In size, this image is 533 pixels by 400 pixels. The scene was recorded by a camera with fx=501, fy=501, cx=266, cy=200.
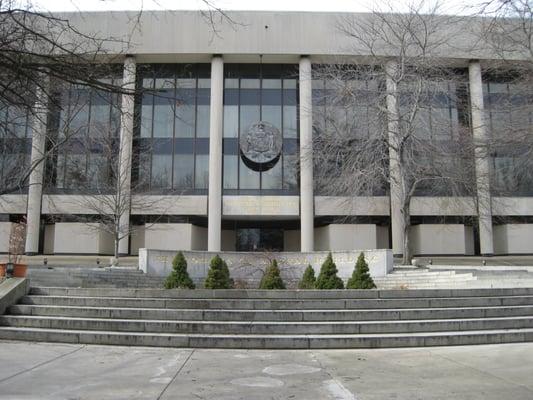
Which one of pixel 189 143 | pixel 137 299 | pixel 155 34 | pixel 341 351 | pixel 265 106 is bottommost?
pixel 341 351

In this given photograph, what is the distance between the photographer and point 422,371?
687 cm

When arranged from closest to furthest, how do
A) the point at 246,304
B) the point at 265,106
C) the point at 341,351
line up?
the point at 341,351
the point at 246,304
the point at 265,106

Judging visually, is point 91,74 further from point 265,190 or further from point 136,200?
point 265,190

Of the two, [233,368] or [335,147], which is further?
[335,147]

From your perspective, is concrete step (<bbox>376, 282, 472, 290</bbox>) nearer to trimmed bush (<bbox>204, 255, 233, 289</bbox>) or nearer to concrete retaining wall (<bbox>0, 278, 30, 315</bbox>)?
trimmed bush (<bbox>204, 255, 233, 289</bbox>)

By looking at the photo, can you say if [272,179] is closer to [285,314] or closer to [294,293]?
[294,293]

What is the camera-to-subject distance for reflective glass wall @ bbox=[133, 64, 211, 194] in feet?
121

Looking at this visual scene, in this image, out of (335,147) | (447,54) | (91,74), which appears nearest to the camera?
(91,74)

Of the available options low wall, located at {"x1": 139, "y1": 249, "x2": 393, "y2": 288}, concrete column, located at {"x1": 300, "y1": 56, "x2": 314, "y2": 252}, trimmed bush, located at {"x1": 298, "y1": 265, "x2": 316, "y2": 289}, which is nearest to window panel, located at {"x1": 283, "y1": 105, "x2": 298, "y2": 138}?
concrete column, located at {"x1": 300, "y1": 56, "x2": 314, "y2": 252}

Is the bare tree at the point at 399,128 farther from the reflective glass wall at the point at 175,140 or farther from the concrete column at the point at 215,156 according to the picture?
the reflective glass wall at the point at 175,140

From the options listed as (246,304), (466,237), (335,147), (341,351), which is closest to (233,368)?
(341,351)

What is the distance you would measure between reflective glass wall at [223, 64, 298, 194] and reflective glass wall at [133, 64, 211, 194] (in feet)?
5.66

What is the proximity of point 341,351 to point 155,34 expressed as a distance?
3245 cm

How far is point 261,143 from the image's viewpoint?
37.1 meters
